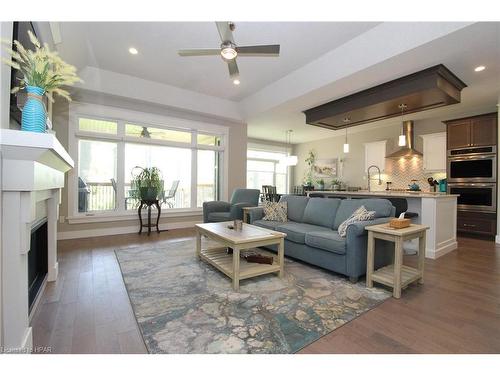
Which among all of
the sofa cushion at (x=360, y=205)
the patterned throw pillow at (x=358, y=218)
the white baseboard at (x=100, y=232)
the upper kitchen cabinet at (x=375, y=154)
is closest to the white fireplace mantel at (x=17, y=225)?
the patterned throw pillow at (x=358, y=218)

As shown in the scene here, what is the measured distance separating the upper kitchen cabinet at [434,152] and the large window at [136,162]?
502cm

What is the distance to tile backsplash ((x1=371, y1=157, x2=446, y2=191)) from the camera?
5973 mm

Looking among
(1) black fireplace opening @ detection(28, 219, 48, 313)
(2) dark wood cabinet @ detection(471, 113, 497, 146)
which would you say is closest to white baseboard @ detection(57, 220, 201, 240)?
A: (1) black fireplace opening @ detection(28, 219, 48, 313)

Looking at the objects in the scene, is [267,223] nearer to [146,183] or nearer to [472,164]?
[146,183]

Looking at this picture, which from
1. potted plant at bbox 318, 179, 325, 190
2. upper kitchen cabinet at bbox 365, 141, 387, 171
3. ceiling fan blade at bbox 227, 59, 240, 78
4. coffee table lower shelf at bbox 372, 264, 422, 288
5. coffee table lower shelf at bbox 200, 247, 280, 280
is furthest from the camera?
potted plant at bbox 318, 179, 325, 190

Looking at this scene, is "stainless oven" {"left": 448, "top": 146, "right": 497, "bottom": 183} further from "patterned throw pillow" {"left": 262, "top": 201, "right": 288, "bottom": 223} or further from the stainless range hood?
"patterned throw pillow" {"left": 262, "top": 201, "right": 288, "bottom": 223}

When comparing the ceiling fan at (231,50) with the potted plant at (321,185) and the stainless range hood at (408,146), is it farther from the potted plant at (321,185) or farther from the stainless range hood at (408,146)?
the potted plant at (321,185)

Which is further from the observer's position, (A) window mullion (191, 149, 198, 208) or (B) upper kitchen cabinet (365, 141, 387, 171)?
(B) upper kitchen cabinet (365, 141, 387, 171)

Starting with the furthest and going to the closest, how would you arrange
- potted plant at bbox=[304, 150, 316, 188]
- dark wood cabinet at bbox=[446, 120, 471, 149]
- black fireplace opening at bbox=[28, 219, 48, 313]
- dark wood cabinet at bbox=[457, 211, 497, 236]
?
potted plant at bbox=[304, 150, 316, 188]
dark wood cabinet at bbox=[446, 120, 471, 149]
dark wood cabinet at bbox=[457, 211, 497, 236]
black fireplace opening at bbox=[28, 219, 48, 313]

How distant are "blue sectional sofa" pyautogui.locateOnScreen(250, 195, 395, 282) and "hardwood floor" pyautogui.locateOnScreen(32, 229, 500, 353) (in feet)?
1.52

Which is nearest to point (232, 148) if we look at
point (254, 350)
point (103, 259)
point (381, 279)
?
point (103, 259)

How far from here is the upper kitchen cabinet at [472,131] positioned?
4.62m
